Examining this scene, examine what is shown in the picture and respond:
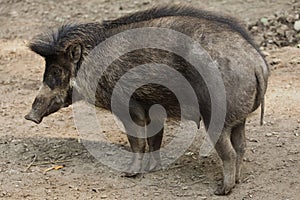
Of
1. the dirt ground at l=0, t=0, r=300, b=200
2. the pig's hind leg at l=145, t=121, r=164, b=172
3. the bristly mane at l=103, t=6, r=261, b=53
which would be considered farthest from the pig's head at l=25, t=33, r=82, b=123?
the pig's hind leg at l=145, t=121, r=164, b=172

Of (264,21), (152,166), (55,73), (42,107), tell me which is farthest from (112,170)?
(264,21)

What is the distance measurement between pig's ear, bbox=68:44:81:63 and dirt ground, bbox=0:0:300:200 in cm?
88

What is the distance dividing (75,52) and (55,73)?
0.24m

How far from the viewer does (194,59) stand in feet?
15.9

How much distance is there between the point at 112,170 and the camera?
5.45m

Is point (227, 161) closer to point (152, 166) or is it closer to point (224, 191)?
point (224, 191)

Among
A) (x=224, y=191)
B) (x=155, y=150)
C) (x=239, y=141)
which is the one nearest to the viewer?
(x=224, y=191)

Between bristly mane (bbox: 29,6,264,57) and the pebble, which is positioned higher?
bristly mane (bbox: 29,6,264,57)

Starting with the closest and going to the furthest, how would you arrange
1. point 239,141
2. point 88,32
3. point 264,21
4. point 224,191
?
1. point 224,191
2. point 239,141
3. point 88,32
4. point 264,21

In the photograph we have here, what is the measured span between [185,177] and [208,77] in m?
0.92

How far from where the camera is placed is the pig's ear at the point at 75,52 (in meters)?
5.32

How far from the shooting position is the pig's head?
5332 millimetres

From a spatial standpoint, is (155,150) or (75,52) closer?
(75,52)

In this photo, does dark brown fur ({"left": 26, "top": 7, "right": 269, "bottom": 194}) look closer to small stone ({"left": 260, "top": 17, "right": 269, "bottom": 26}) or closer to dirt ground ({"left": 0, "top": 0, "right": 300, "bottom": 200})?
dirt ground ({"left": 0, "top": 0, "right": 300, "bottom": 200})
